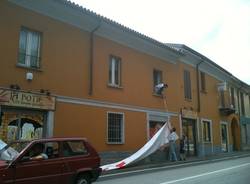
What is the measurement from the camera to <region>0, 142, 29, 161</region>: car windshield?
28.0 ft

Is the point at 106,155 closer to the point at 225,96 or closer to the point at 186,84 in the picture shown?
the point at 186,84

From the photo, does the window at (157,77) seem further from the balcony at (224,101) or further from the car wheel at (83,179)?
the car wheel at (83,179)

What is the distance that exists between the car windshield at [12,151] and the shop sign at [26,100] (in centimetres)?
418

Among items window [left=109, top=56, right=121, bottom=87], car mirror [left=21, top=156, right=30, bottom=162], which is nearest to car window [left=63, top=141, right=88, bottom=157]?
car mirror [left=21, top=156, right=30, bottom=162]

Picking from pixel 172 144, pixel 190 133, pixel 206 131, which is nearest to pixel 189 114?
pixel 190 133

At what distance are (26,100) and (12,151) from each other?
509cm

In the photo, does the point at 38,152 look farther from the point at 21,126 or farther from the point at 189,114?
the point at 189,114

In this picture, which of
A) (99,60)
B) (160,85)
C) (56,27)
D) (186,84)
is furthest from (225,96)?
(56,27)

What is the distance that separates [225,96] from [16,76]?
928 inches

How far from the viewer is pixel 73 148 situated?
9820mm

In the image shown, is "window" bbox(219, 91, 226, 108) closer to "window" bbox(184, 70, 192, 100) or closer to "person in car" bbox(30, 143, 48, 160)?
"window" bbox(184, 70, 192, 100)

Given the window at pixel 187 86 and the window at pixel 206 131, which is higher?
the window at pixel 187 86

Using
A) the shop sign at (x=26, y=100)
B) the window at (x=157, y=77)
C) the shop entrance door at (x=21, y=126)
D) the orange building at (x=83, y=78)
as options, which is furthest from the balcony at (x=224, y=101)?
the shop entrance door at (x=21, y=126)

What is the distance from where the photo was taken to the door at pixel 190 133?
2488 cm
